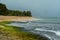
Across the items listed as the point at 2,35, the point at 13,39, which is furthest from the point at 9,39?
the point at 2,35

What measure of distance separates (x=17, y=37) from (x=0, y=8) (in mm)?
94635

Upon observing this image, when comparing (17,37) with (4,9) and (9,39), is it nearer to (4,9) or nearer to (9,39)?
(9,39)

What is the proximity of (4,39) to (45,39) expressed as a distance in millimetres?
4620

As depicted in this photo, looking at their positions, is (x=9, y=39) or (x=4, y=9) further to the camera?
(x=4, y=9)

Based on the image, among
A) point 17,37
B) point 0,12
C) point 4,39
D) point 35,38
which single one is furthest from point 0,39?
point 0,12

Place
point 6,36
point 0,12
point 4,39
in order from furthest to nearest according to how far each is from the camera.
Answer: point 0,12 < point 6,36 < point 4,39

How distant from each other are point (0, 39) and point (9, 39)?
94 cm

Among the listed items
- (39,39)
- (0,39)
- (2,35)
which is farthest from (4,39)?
(39,39)

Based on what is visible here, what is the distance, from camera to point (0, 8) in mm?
117688

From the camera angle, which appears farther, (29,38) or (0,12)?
(0,12)

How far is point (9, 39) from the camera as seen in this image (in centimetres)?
2345

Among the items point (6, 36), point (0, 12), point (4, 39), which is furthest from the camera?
point (0, 12)

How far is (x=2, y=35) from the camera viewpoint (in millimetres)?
25281

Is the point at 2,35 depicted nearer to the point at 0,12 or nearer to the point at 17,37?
the point at 17,37
